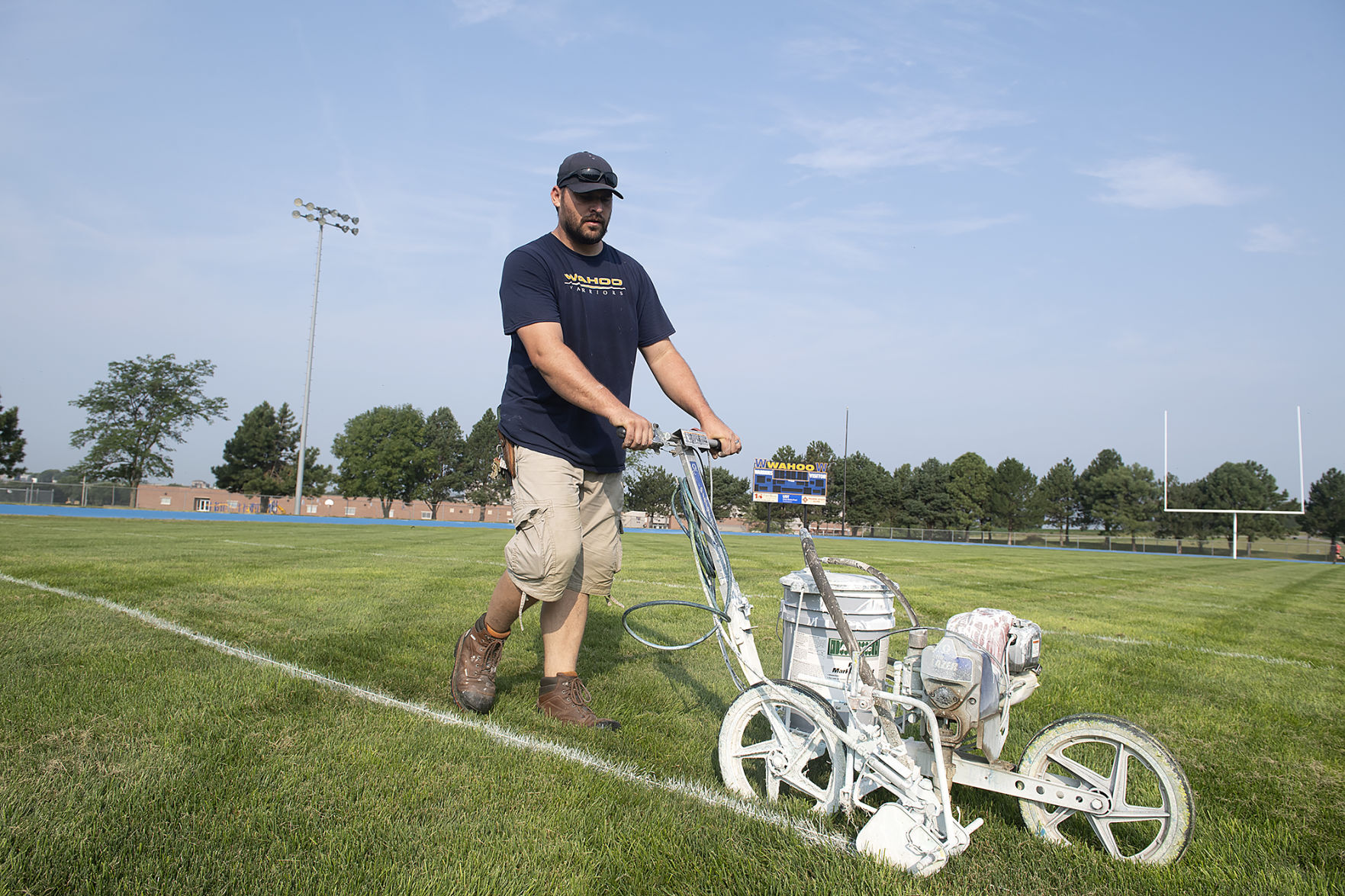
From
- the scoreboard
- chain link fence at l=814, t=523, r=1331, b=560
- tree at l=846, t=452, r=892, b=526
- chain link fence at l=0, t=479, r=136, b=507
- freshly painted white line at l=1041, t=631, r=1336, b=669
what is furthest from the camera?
tree at l=846, t=452, r=892, b=526

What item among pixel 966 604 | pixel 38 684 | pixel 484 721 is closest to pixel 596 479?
pixel 484 721

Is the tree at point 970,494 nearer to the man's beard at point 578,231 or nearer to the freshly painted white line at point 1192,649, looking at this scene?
the freshly painted white line at point 1192,649

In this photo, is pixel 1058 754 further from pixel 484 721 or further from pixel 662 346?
pixel 662 346

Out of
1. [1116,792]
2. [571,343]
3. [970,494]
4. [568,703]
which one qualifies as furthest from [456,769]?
[970,494]

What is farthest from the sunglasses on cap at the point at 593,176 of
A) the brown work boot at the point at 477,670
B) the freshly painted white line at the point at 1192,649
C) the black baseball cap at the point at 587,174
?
the freshly painted white line at the point at 1192,649

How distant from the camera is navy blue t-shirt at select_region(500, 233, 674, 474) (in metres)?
3.16

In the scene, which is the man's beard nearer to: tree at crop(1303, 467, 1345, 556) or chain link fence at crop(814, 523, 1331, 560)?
chain link fence at crop(814, 523, 1331, 560)

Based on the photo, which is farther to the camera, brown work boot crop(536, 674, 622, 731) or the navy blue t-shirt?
the navy blue t-shirt

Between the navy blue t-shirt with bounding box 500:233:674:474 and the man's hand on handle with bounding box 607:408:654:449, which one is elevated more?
the navy blue t-shirt with bounding box 500:233:674:474

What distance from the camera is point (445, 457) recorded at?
81.5m

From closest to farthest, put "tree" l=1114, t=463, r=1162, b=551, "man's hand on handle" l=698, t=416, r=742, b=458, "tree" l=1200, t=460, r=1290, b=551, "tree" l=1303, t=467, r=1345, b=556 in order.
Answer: "man's hand on handle" l=698, t=416, r=742, b=458 < "tree" l=1303, t=467, r=1345, b=556 < "tree" l=1200, t=460, r=1290, b=551 < "tree" l=1114, t=463, r=1162, b=551

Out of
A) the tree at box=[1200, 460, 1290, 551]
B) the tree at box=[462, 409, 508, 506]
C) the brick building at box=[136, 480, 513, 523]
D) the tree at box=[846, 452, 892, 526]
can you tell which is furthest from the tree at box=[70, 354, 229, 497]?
the tree at box=[1200, 460, 1290, 551]

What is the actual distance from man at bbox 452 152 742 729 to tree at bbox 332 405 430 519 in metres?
74.5

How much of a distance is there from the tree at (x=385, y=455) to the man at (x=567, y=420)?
2932 inches
